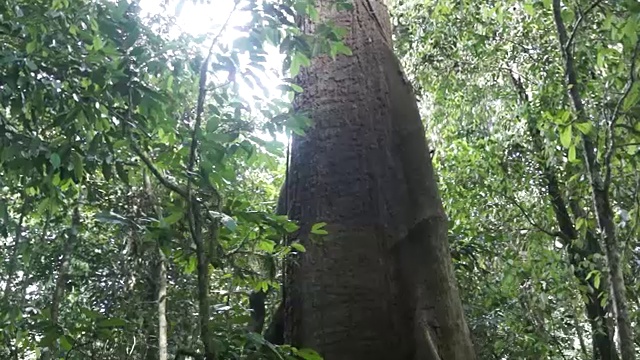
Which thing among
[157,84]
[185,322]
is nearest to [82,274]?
[185,322]

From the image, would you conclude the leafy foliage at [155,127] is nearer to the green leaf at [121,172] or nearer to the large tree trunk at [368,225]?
the green leaf at [121,172]

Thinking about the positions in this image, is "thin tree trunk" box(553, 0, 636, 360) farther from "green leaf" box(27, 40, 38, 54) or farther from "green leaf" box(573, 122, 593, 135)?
"green leaf" box(27, 40, 38, 54)

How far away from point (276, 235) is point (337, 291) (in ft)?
1.07

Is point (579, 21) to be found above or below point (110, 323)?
above

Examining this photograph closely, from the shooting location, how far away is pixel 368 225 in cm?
194

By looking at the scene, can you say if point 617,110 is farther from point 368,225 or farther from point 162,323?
point 162,323

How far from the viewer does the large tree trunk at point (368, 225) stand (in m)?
1.81

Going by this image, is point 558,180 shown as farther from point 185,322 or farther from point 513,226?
point 185,322

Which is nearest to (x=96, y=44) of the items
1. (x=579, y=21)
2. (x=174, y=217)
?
(x=174, y=217)

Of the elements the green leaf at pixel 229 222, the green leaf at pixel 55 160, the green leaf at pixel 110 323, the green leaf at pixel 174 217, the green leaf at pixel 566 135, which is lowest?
the green leaf at pixel 110 323

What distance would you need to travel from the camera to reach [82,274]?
5.64 meters

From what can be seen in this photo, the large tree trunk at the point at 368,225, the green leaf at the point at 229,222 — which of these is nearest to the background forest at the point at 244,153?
the green leaf at the point at 229,222

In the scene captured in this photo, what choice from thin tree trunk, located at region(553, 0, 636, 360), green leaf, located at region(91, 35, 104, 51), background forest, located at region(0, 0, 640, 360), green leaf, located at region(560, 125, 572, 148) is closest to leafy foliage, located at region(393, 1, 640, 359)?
background forest, located at region(0, 0, 640, 360)

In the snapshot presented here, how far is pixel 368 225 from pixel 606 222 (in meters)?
0.85
